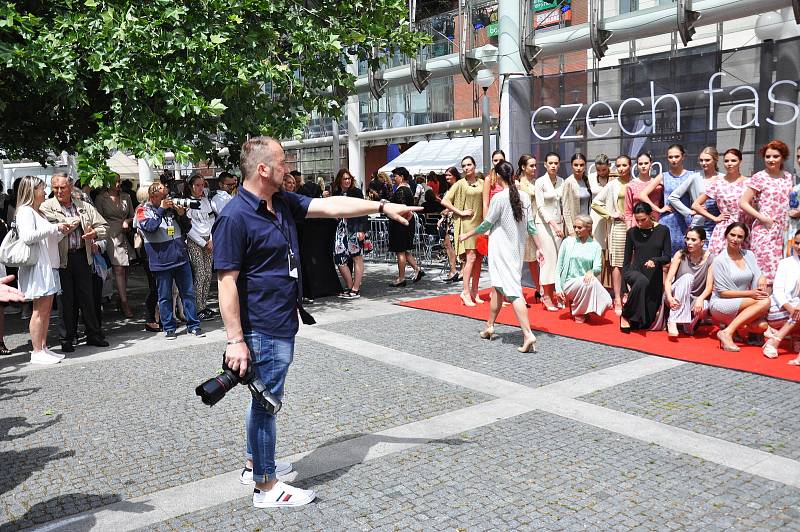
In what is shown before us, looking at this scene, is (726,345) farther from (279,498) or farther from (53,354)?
(53,354)

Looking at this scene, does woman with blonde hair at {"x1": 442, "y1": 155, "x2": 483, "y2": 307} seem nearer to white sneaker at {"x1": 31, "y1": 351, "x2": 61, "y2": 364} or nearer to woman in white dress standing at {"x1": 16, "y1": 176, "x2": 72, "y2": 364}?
woman in white dress standing at {"x1": 16, "y1": 176, "x2": 72, "y2": 364}

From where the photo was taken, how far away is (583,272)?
353 inches

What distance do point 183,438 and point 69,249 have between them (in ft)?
12.1

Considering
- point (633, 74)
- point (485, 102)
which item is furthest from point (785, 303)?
point (485, 102)

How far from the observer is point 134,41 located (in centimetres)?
838

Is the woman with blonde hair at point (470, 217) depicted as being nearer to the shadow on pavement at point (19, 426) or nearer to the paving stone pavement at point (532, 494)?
the paving stone pavement at point (532, 494)

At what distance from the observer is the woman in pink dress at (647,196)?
342 inches

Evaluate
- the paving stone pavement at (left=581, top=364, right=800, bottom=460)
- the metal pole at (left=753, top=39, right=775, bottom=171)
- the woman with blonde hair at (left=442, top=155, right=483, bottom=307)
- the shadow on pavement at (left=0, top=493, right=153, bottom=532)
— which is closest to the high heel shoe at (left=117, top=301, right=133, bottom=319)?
the woman with blonde hair at (left=442, top=155, right=483, bottom=307)

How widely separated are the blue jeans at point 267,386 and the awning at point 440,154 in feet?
81.6

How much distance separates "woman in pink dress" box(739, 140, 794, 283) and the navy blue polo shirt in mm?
5621

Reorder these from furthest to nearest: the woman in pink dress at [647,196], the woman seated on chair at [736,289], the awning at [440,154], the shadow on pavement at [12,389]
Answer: the awning at [440,154]
the woman in pink dress at [647,196]
the woman seated on chair at [736,289]
the shadow on pavement at [12,389]

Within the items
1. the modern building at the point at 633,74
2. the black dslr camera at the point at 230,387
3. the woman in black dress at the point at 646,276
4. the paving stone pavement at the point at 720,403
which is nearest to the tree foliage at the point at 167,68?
the modern building at the point at 633,74

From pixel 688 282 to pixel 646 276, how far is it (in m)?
0.46

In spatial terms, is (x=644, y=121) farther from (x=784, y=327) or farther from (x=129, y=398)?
(x=129, y=398)
